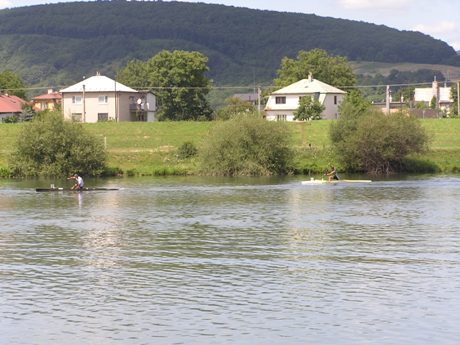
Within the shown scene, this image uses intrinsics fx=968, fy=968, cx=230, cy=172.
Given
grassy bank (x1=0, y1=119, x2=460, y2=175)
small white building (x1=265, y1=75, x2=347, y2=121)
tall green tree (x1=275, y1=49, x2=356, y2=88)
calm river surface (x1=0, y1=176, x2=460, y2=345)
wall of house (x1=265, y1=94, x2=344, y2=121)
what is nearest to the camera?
calm river surface (x1=0, y1=176, x2=460, y2=345)

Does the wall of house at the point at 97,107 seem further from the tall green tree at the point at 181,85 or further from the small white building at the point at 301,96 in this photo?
the small white building at the point at 301,96

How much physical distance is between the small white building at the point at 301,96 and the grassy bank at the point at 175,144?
83.3 feet

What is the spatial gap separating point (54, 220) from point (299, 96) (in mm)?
93768

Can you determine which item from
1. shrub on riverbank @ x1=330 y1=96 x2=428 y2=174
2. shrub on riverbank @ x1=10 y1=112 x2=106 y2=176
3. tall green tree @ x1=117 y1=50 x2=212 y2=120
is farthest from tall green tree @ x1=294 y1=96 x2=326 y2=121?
shrub on riverbank @ x1=10 y1=112 x2=106 y2=176

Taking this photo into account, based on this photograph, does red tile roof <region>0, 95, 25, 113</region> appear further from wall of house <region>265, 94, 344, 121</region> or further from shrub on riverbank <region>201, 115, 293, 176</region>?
shrub on riverbank <region>201, 115, 293, 176</region>

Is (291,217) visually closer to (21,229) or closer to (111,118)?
(21,229)

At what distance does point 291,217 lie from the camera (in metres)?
58.7

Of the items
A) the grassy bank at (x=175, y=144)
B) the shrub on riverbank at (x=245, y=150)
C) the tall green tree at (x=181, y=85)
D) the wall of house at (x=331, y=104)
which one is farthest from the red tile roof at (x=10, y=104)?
the shrub on riverbank at (x=245, y=150)

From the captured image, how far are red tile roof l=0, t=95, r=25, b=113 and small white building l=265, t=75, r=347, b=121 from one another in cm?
3979

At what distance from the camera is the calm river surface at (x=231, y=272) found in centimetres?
2938

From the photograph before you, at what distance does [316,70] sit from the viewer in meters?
162

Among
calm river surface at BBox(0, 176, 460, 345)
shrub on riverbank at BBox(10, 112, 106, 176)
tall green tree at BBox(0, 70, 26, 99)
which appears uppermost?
tall green tree at BBox(0, 70, 26, 99)

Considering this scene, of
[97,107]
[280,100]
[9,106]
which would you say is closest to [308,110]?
[280,100]

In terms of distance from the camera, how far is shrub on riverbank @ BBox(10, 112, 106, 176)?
99375 mm
